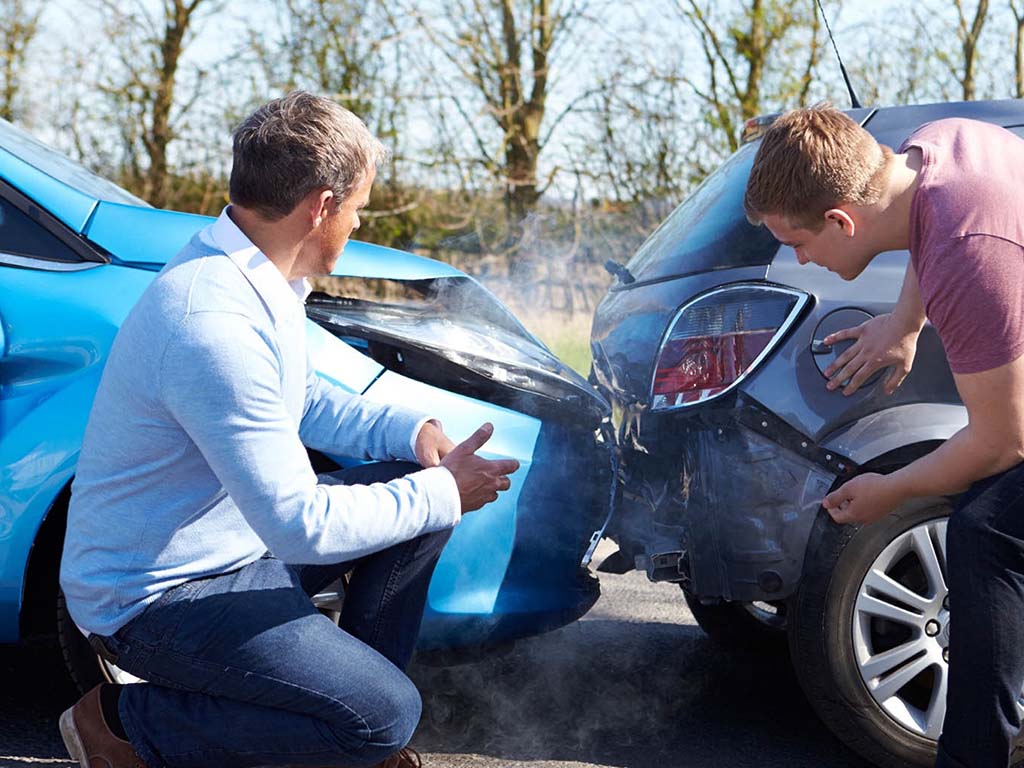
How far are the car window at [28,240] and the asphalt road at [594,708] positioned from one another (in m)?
1.12

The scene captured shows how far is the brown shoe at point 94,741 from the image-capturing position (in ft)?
7.28

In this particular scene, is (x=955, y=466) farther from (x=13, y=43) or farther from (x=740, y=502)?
(x=13, y=43)

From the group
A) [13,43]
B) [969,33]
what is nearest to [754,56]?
[969,33]

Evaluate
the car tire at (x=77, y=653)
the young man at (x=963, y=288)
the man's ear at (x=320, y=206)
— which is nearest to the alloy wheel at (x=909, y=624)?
the young man at (x=963, y=288)

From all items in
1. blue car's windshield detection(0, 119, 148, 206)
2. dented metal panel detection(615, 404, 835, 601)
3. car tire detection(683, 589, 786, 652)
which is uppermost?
blue car's windshield detection(0, 119, 148, 206)

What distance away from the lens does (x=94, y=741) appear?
87.8 inches

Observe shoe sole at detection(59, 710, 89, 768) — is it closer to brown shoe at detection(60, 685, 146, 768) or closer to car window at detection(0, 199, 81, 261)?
brown shoe at detection(60, 685, 146, 768)

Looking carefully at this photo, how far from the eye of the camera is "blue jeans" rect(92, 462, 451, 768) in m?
2.08

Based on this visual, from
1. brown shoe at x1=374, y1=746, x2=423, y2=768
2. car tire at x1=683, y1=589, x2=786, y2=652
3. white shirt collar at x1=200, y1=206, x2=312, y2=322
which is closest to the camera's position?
white shirt collar at x1=200, y1=206, x2=312, y2=322

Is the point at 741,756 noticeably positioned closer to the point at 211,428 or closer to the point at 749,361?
the point at 749,361

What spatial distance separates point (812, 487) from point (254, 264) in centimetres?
136

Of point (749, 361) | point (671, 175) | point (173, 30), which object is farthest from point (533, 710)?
point (173, 30)

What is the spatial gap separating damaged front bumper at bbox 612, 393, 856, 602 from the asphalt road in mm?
432

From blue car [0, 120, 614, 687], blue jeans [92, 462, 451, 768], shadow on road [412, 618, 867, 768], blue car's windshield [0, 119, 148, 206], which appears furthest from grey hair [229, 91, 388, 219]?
shadow on road [412, 618, 867, 768]
